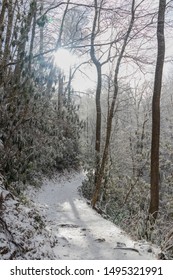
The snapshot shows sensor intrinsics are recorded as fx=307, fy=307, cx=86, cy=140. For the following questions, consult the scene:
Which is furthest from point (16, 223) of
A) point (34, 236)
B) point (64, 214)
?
point (64, 214)

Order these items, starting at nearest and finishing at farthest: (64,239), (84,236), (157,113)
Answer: (64,239) → (84,236) → (157,113)

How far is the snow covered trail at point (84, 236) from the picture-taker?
538 centimetres

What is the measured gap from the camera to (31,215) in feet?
19.0

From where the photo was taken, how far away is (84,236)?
661cm

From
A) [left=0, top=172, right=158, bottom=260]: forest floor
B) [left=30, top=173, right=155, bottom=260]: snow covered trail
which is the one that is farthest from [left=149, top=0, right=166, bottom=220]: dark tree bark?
[left=0, top=172, right=158, bottom=260]: forest floor

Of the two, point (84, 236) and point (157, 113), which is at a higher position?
point (157, 113)

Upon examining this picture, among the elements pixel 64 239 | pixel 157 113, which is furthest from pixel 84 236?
pixel 157 113

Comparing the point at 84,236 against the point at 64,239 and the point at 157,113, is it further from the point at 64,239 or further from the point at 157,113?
the point at 157,113

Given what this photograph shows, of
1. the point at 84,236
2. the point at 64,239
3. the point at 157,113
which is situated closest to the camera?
the point at 64,239

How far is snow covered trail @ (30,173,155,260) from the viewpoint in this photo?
538 centimetres

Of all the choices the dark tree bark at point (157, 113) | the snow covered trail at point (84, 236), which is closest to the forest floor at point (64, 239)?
the snow covered trail at point (84, 236)

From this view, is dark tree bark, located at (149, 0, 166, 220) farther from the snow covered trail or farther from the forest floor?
the forest floor
